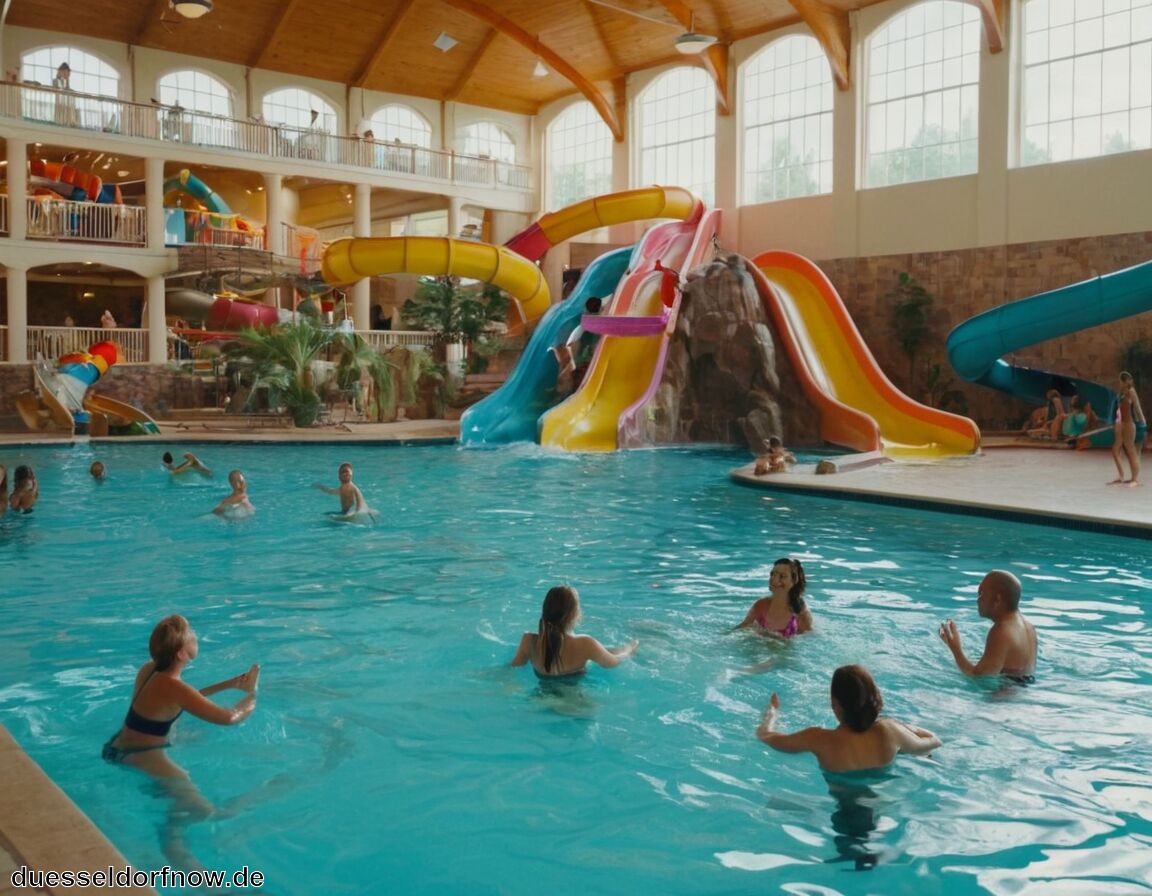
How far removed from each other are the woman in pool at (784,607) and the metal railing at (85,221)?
66.4 feet

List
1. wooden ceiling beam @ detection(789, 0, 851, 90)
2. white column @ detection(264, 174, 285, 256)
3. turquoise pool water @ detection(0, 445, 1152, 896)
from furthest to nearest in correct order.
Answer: white column @ detection(264, 174, 285, 256) → wooden ceiling beam @ detection(789, 0, 851, 90) → turquoise pool water @ detection(0, 445, 1152, 896)

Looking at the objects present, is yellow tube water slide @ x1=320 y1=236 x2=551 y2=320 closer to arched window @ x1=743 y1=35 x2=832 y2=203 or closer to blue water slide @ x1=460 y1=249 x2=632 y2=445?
blue water slide @ x1=460 y1=249 x2=632 y2=445

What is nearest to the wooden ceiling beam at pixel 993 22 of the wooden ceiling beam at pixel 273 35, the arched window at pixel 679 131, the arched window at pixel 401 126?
the arched window at pixel 679 131

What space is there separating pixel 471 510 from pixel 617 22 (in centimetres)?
1708

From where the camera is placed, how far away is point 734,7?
2242cm

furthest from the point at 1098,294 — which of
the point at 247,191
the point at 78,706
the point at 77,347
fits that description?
the point at 247,191

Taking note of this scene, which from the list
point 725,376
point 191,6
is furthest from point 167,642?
point 191,6

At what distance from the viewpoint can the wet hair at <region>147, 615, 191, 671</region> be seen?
3871mm

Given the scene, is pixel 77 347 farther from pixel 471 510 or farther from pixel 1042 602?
pixel 1042 602

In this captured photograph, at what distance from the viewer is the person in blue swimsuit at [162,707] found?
3875mm

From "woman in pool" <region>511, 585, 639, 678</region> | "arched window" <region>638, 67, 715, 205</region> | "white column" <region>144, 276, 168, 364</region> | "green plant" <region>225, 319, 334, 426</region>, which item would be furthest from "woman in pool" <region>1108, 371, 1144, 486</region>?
"white column" <region>144, 276, 168, 364</region>

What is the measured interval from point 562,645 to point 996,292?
16532 mm

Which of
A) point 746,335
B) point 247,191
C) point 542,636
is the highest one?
point 247,191

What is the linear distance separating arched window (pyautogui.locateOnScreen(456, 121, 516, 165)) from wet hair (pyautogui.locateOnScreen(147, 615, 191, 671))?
26855 millimetres
